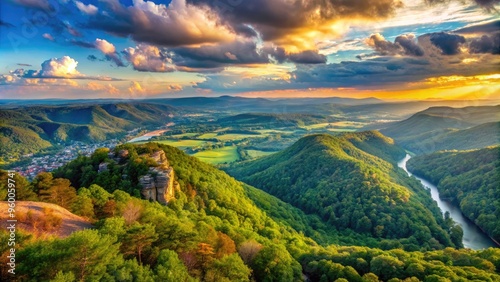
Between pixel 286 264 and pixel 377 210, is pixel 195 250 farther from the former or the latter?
pixel 377 210

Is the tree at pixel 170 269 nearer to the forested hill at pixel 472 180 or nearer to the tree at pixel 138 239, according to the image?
the tree at pixel 138 239

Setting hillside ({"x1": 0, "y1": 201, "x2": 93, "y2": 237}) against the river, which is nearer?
hillside ({"x1": 0, "y1": 201, "x2": 93, "y2": 237})

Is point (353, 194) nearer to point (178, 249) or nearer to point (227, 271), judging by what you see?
point (227, 271)

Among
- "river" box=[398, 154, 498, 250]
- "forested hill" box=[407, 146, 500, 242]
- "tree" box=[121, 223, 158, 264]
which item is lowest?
"river" box=[398, 154, 498, 250]

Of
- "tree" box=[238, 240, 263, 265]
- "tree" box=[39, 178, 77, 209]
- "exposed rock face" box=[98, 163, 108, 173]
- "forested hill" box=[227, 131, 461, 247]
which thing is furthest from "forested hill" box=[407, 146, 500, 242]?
"tree" box=[39, 178, 77, 209]

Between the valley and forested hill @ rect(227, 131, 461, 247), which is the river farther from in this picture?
forested hill @ rect(227, 131, 461, 247)

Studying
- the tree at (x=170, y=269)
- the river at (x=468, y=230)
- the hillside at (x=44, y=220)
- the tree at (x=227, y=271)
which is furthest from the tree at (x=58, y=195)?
the river at (x=468, y=230)
